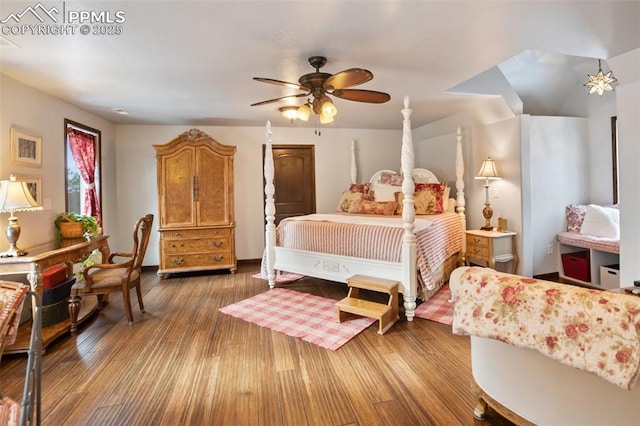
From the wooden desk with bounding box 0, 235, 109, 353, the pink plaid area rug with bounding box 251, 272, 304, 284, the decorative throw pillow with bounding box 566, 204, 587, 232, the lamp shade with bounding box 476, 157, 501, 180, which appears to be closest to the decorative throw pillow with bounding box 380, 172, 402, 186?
the lamp shade with bounding box 476, 157, 501, 180

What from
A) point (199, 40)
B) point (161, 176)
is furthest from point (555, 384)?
point (161, 176)

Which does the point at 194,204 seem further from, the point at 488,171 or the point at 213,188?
the point at 488,171

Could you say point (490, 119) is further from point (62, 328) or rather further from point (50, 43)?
point (62, 328)

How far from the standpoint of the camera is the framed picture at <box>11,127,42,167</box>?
2.77 m

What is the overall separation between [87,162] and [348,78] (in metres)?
3.75

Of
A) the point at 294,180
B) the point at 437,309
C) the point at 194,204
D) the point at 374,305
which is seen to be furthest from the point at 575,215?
the point at 194,204

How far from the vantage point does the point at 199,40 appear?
85.9 inches

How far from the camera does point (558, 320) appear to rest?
44.8 inches

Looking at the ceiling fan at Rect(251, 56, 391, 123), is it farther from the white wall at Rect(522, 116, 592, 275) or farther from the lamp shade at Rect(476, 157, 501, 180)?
the white wall at Rect(522, 116, 592, 275)

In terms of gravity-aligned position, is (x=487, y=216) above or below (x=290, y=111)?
below

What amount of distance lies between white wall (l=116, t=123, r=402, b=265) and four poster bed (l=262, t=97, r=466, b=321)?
3.44ft

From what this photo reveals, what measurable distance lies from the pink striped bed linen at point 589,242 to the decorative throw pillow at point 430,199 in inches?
58.1

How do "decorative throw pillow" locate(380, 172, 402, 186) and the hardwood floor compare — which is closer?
the hardwood floor

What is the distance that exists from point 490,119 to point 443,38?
241 centimetres
